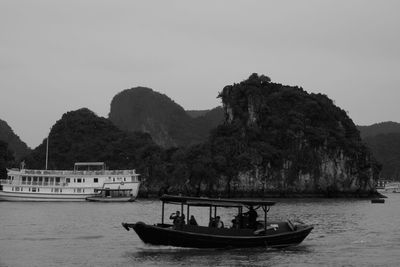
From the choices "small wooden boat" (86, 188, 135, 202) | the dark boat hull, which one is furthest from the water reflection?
"small wooden boat" (86, 188, 135, 202)

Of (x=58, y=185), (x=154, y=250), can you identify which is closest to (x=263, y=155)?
(x=58, y=185)

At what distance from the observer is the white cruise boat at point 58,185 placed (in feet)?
254

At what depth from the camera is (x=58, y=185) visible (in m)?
78.7

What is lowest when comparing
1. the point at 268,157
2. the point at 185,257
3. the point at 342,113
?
the point at 185,257

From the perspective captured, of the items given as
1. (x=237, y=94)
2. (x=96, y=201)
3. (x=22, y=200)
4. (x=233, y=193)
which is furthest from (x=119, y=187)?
(x=237, y=94)

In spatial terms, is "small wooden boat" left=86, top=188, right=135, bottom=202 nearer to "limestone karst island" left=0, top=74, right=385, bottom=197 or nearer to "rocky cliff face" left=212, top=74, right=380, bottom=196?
"limestone karst island" left=0, top=74, right=385, bottom=197

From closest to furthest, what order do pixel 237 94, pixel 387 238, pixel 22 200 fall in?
pixel 387 238
pixel 22 200
pixel 237 94

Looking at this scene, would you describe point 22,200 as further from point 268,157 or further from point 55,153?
point 55,153

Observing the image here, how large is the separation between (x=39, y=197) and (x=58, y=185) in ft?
9.00

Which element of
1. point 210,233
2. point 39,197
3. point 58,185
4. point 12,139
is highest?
point 12,139

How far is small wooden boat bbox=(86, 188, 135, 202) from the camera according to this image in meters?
77.9

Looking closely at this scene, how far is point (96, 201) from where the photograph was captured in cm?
7756

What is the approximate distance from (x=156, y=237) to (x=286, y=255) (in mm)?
6061

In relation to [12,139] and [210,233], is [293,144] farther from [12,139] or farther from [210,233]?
[12,139]
